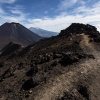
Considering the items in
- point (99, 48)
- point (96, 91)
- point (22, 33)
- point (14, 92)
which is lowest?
point (22, 33)

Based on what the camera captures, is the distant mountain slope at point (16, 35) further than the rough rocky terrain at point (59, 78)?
Yes

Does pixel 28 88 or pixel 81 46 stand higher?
pixel 81 46

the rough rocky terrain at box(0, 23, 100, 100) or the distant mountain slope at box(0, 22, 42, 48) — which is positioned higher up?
the rough rocky terrain at box(0, 23, 100, 100)

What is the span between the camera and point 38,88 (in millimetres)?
20016

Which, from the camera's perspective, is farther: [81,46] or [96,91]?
[81,46]

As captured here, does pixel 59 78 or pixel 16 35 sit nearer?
pixel 59 78

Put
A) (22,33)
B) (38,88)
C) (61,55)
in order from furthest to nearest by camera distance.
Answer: (22,33) → (61,55) → (38,88)

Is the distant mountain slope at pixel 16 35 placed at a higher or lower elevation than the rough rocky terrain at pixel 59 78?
lower

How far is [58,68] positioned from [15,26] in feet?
578

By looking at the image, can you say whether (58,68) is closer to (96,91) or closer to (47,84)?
(47,84)

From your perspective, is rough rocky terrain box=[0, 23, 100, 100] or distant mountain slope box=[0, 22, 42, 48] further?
distant mountain slope box=[0, 22, 42, 48]

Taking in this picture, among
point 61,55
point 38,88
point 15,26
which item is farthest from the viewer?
point 15,26

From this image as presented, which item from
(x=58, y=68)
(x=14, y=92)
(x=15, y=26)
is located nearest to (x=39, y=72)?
(x=58, y=68)

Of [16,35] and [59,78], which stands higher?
[59,78]
